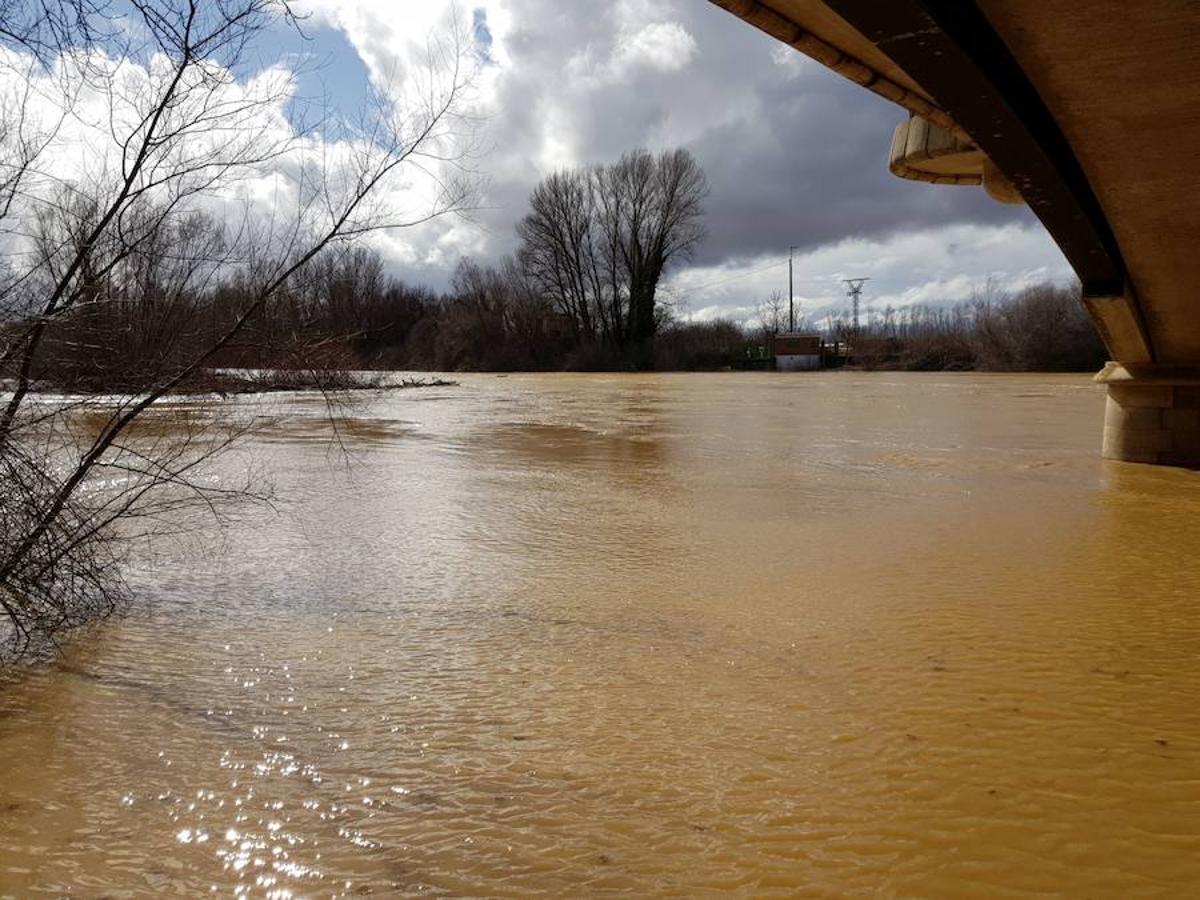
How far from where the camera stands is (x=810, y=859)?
2.80 metres

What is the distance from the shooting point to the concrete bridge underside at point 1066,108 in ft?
16.5

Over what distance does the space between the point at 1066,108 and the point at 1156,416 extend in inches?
290

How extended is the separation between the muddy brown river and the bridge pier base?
172 inches

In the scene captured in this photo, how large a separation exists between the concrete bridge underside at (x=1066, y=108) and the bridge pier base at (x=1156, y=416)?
1123mm

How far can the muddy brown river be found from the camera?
280 centimetres

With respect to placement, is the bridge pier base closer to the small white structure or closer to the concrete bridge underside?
the concrete bridge underside

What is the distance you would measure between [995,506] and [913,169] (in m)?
4.22

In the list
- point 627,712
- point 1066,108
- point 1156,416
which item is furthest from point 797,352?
point 627,712

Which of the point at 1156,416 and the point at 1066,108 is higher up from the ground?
the point at 1066,108

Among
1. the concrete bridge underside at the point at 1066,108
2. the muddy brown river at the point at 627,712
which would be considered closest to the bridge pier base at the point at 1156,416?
the concrete bridge underside at the point at 1066,108

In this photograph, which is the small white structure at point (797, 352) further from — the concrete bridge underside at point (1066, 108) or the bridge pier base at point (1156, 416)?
the concrete bridge underside at point (1066, 108)

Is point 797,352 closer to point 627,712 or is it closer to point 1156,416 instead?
point 1156,416

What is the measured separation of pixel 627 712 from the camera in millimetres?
3893

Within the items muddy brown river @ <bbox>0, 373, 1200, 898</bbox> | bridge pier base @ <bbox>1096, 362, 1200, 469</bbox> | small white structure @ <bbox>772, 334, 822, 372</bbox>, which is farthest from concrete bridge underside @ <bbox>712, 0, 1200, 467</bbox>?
small white structure @ <bbox>772, 334, 822, 372</bbox>
